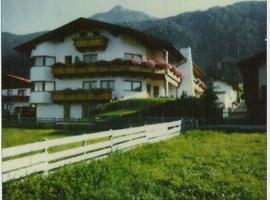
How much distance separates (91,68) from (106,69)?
0.69 meters

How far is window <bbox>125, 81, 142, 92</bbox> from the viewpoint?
19797 mm

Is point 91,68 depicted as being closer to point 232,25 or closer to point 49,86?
point 49,86

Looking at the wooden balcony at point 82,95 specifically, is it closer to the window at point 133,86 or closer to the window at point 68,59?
the window at point 133,86

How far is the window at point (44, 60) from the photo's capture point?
20.1 metres

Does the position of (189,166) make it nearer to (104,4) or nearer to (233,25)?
(233,25)

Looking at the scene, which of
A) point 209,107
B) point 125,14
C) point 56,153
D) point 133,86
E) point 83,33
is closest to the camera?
point 56,153

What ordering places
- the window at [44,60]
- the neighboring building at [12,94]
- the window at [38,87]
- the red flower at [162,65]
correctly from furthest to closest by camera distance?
the window at [38,87] → the window at [44,60] → the red flower at [162,65] → the neighboring building at [12,94]

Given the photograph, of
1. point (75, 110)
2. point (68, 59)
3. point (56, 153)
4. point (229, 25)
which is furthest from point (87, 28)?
point (56, 153)

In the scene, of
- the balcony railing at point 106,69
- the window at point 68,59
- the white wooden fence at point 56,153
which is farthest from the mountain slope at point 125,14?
the window at point 68,59

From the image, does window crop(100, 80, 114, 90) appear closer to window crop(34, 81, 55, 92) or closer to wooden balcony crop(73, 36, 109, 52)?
wooden balcony crop(73, 36, 109, 52)

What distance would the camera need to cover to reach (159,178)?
19.4 feet

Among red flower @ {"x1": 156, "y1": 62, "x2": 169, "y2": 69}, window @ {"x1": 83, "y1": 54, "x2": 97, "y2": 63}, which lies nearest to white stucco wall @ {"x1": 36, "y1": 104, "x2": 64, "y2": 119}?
window @ {"x1": 83, "y1": 54, "x2": 97, "y2": 63}

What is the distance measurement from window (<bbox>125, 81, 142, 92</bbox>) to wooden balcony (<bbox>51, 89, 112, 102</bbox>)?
103cm

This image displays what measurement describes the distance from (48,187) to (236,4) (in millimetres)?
3397
